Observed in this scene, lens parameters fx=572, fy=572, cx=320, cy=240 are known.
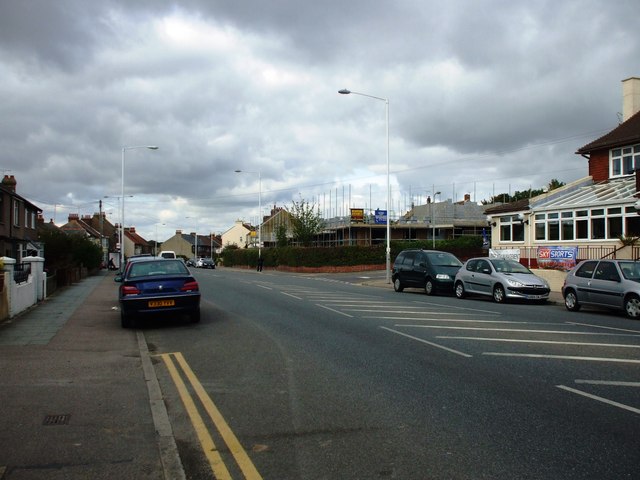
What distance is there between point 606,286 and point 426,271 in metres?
8.34

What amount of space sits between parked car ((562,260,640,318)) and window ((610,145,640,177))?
14.8 m

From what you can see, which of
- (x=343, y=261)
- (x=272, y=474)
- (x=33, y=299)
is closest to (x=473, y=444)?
(x=272, y=474)

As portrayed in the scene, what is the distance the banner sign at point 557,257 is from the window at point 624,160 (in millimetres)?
7063

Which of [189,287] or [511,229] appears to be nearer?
[189,287]

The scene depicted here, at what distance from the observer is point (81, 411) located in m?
6.00

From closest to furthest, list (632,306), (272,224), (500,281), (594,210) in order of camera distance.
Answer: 1. (632,306)
2. (500,281)
3. (594,210)
4. (272,224)

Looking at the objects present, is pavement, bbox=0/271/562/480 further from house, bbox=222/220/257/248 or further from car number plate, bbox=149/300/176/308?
house, bbox=222/220/257/248

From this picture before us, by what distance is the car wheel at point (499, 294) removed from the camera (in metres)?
18.9

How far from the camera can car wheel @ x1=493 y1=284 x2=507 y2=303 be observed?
18.9 meters

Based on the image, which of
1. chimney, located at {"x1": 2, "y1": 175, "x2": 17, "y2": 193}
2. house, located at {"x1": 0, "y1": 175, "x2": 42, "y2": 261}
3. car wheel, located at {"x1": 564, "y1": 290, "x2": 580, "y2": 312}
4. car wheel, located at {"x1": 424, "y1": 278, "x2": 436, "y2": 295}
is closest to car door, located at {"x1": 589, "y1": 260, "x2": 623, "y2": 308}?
car wheel, located at {"x1": 564, "y1": 290, "x2": 580, "y2": 312}

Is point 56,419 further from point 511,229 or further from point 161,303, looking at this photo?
point 511,229

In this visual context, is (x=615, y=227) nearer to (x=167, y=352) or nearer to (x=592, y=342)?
(x=592, y=342)

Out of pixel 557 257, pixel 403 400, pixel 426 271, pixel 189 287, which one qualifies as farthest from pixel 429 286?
pixel 403 400

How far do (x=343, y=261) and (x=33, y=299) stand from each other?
31.5 m
